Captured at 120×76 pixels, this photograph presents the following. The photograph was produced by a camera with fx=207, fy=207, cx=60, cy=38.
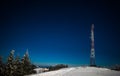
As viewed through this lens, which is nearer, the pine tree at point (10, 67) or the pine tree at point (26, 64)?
the pine tree at point (10, 67)

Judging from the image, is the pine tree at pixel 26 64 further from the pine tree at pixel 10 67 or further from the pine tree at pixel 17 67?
the pine tree at pixel 10 67

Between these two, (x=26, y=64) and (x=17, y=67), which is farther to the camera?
(x=26, y=64)

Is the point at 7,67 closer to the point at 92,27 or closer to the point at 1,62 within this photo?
the point at 1,62

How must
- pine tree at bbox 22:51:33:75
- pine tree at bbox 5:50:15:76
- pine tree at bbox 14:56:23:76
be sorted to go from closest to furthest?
pine tree at bbox 5:50:15:76 < pine tree at bbox 14:56:23:76 < pine tree at bbox 22:51:33:75

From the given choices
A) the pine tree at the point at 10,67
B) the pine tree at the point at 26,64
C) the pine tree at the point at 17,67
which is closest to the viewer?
the pine tree at the point at 10,67

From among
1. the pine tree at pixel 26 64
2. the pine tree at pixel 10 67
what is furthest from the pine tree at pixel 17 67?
the pine tree at pixel 26 64

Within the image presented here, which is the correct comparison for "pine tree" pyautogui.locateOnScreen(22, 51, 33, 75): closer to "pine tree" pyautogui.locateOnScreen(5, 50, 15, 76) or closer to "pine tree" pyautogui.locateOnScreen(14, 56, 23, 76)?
"pine tree" pyautogui.locateOnScreen(14, 56, 23, 76)

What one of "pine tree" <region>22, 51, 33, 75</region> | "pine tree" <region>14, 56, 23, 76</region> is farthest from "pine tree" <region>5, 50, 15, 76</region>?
"pine tree" <region>22, 51, 33, 75</region>

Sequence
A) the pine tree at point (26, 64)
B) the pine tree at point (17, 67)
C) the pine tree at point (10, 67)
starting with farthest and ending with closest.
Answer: the pine tree at point (26, 64), the pine tree at point (17, 67), the pine tree at point (10, 67)

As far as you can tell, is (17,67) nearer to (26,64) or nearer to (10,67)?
(10,67)

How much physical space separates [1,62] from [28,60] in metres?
5.29

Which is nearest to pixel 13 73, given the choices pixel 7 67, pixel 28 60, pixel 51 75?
pixel 7 67

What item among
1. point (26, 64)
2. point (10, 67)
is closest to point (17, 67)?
point (10, 67)

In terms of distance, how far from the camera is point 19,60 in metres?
37.7
